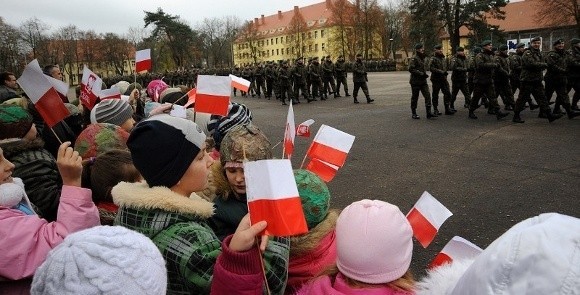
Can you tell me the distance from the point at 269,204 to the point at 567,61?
33.9 ft

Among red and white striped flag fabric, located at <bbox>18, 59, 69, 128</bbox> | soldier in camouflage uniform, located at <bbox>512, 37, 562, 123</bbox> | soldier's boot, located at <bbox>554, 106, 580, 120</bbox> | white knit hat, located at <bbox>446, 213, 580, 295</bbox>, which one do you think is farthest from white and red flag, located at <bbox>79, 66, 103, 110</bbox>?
soldier's boot, located at <bbox>554, 106, 580, 120</bbox>

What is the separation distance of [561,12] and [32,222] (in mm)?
51704

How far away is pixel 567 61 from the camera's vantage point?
372 inches

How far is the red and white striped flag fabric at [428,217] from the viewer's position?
2355 millimetres

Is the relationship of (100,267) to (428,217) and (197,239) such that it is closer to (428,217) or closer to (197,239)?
(197,239)

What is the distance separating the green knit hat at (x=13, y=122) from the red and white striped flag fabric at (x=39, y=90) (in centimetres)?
23

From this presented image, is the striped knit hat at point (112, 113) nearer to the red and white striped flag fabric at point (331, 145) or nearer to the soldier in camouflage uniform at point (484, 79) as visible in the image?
the red and white striped flag fabric at point (331, 145)

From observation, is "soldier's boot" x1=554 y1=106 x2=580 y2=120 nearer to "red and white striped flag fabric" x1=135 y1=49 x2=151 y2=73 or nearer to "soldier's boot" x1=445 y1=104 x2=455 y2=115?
"soldier's boot" x1=445 y1=104 x2=455 y2=115

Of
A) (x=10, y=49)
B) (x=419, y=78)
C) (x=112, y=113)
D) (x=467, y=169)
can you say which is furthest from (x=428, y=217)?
(x=10, y=49)

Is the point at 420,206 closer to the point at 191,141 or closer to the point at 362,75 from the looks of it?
the point at 191,141

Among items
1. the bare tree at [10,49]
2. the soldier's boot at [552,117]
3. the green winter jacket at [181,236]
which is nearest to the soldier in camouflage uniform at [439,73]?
the soldier's boot at [552,117]

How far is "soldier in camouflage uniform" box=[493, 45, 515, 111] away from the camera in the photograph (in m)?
10.1

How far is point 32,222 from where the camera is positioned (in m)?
1.77

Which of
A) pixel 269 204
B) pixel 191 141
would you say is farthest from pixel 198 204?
pixel 269 204
